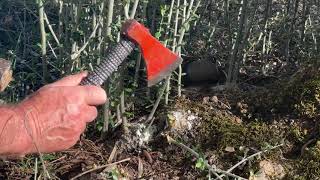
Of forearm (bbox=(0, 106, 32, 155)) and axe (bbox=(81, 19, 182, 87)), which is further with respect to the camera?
axe (bbox=(81, 19, 182, 87))

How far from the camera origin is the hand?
224cm

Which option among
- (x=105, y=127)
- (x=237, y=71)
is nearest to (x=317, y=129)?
(x=237, y=71)

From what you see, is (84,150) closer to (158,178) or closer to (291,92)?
(158,178)

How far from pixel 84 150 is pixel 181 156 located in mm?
566

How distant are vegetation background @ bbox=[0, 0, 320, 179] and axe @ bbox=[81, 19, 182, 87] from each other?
543 mm

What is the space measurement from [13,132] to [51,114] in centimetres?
16

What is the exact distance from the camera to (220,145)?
3152mm

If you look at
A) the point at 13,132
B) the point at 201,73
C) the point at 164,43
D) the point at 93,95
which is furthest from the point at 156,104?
the point at 13,132

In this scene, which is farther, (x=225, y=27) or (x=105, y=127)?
(x=225, y=27)

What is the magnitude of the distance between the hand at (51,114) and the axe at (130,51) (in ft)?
0.39

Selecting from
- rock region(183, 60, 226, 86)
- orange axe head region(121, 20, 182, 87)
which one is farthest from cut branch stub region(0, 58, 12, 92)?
rock region(183, 60, 226, 86)

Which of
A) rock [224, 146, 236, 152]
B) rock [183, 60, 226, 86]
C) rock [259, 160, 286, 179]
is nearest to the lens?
rock [259, 160, 286, 179]

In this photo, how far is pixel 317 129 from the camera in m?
3.17

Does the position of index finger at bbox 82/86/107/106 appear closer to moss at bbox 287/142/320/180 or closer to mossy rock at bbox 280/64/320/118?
moss at bbox 287/142/320/180
